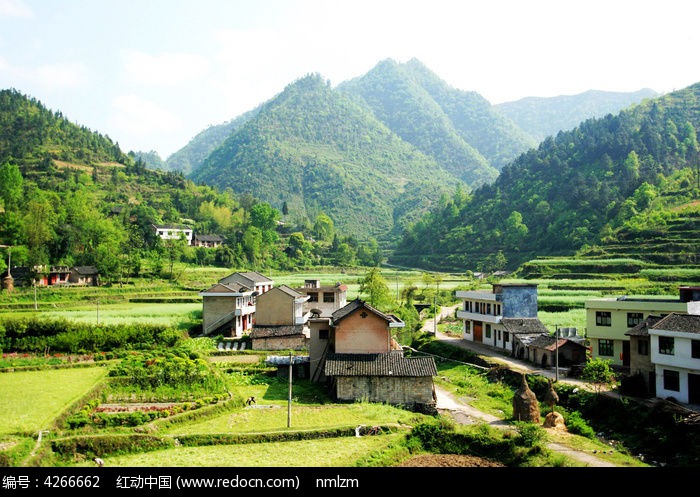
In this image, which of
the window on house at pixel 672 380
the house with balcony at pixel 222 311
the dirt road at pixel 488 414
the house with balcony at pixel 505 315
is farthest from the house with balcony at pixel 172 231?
the window on house at pixel 672 380

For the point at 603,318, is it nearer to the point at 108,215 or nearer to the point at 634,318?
the point at 634,318

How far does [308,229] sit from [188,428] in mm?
99637

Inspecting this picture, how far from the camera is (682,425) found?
774 inches

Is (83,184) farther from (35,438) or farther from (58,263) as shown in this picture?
(35,438)

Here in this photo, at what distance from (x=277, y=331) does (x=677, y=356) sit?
2166 cm

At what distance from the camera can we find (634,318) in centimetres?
2995

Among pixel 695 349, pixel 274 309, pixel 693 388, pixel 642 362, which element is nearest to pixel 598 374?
pixel 642 362

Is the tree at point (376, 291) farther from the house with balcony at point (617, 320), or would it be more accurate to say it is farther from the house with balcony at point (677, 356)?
the house with balcony at point (677, 356)

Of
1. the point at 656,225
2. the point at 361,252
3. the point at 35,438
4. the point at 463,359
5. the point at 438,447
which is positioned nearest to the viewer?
the point at 35,438

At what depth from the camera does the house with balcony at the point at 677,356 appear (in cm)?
2238

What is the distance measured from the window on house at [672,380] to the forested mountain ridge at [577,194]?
50460mm

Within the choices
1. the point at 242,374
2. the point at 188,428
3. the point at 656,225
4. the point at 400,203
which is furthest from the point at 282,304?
the point at 400,203

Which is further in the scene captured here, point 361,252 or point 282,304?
point 361,252

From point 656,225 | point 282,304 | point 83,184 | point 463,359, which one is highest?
point 83,184
